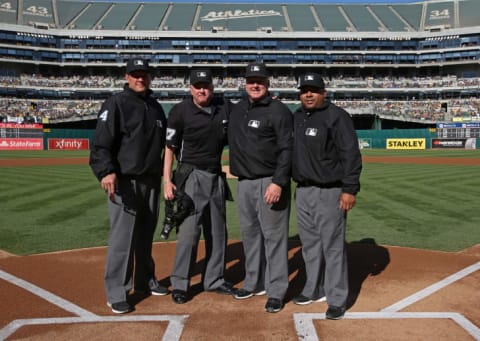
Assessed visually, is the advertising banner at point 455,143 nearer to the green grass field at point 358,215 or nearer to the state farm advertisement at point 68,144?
the green grass field at point 358,215

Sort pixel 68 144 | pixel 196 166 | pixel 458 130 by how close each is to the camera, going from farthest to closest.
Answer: pixel 458 130 < pixel 68 144 < pixel 196 166

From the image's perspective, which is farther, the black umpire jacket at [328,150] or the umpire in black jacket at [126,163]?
the umpire in black jacket at [126,163]

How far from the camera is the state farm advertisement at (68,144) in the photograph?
43.6 metres

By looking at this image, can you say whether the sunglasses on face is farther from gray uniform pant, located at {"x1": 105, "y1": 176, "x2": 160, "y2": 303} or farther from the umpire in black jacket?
gray uniform pant, located at {"x1": 105, "y1": 176, "x2": 160, "y2": 303}

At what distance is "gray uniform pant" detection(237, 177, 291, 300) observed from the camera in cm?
464

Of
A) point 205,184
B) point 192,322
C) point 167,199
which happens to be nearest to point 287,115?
point 205,184

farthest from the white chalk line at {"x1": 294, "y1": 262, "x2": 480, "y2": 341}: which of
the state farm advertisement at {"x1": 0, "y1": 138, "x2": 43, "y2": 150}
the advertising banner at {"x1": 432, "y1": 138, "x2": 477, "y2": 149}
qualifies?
the advertising banner at {"x1": 432, "y1": 138, "x2": 477, "y2": 149}

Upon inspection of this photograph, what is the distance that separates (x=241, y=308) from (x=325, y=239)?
3.45ft

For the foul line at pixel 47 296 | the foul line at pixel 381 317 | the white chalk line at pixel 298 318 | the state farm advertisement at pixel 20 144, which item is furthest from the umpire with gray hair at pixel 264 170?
the state farm advertisement at pixel 20 144

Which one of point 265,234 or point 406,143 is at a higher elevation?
point 265,234

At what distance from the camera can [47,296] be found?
4773mm

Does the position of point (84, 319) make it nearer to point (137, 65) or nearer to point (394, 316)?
point (137, 65)

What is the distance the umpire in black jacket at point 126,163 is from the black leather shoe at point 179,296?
469mm

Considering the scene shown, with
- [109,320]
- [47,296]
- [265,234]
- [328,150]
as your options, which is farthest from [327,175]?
[47,296]
